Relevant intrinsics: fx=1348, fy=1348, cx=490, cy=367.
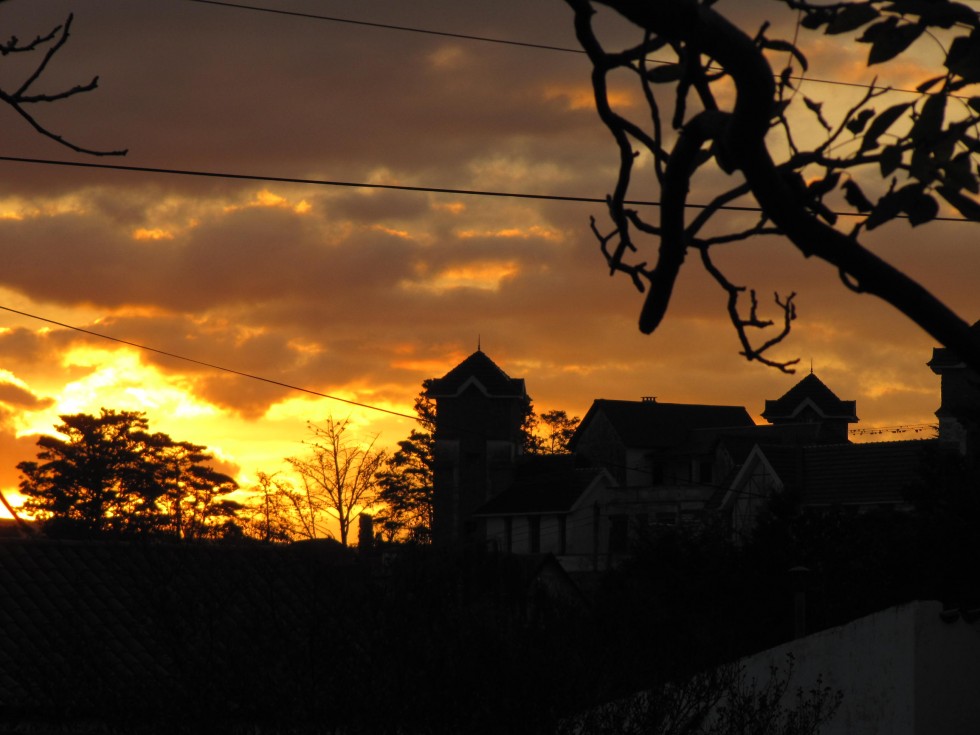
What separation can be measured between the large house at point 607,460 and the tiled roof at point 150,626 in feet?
105

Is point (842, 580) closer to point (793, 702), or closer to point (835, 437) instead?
point (793, 702)

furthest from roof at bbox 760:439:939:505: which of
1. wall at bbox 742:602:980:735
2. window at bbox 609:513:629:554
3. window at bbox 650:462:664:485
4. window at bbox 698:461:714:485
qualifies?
wall at bbox 742:602:980:735

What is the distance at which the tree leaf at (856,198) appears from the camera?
12.2ft

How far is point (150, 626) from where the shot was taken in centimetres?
2128

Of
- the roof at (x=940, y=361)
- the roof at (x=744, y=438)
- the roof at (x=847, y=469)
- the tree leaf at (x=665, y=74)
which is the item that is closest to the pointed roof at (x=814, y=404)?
the roof at (x=744, y=438)

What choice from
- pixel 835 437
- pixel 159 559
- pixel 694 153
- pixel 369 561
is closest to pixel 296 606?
pixel 159 559

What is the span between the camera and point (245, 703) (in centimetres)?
1522

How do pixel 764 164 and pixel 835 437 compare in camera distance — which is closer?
pixel 764 164

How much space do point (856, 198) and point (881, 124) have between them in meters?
0.22

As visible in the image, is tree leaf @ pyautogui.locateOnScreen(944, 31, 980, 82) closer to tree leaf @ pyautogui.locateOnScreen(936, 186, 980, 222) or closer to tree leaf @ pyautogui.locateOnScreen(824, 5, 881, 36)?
tree leaf @ pyautogui.locateOnScreen(824, 5, 881, 36)

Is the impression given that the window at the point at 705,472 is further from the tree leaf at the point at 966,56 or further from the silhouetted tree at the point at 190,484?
the tree leaf at the point at 966,56

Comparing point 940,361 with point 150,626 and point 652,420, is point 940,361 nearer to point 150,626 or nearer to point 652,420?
point 652,420

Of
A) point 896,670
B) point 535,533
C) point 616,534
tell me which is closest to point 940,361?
point 616,534

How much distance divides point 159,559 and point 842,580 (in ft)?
Answer: 48.5
